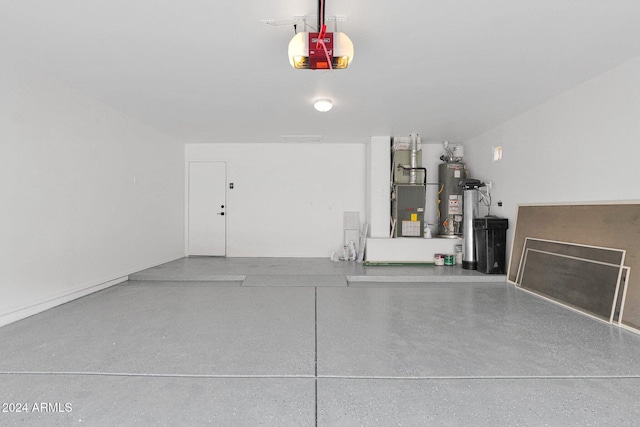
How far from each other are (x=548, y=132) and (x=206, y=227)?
6.29 metres

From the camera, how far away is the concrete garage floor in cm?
178

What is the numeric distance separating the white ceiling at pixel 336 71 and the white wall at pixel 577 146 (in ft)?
0.65

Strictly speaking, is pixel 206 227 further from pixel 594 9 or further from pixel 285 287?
pixel 594 9

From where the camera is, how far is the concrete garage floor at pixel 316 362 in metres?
1.78

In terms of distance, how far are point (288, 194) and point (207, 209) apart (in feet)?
5.86

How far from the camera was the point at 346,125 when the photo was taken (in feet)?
18.6

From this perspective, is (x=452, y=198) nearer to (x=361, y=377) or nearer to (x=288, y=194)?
(x=288, y=194)

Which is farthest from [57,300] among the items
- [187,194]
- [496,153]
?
[496,153]

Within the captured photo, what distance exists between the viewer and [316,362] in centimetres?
234

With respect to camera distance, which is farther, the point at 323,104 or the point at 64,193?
the point at 323,104

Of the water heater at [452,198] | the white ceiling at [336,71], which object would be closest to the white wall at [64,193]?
the white ceiling at [336,71]

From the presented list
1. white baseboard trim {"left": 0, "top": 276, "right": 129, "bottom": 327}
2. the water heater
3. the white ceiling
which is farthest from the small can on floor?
white baseboard trim {"left": 0, "top": 276, "right": 129, "bottom": 327}

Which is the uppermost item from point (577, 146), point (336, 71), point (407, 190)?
point (336, 71)

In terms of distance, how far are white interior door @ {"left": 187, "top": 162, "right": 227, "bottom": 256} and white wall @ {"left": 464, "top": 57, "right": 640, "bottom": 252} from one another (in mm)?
5346
